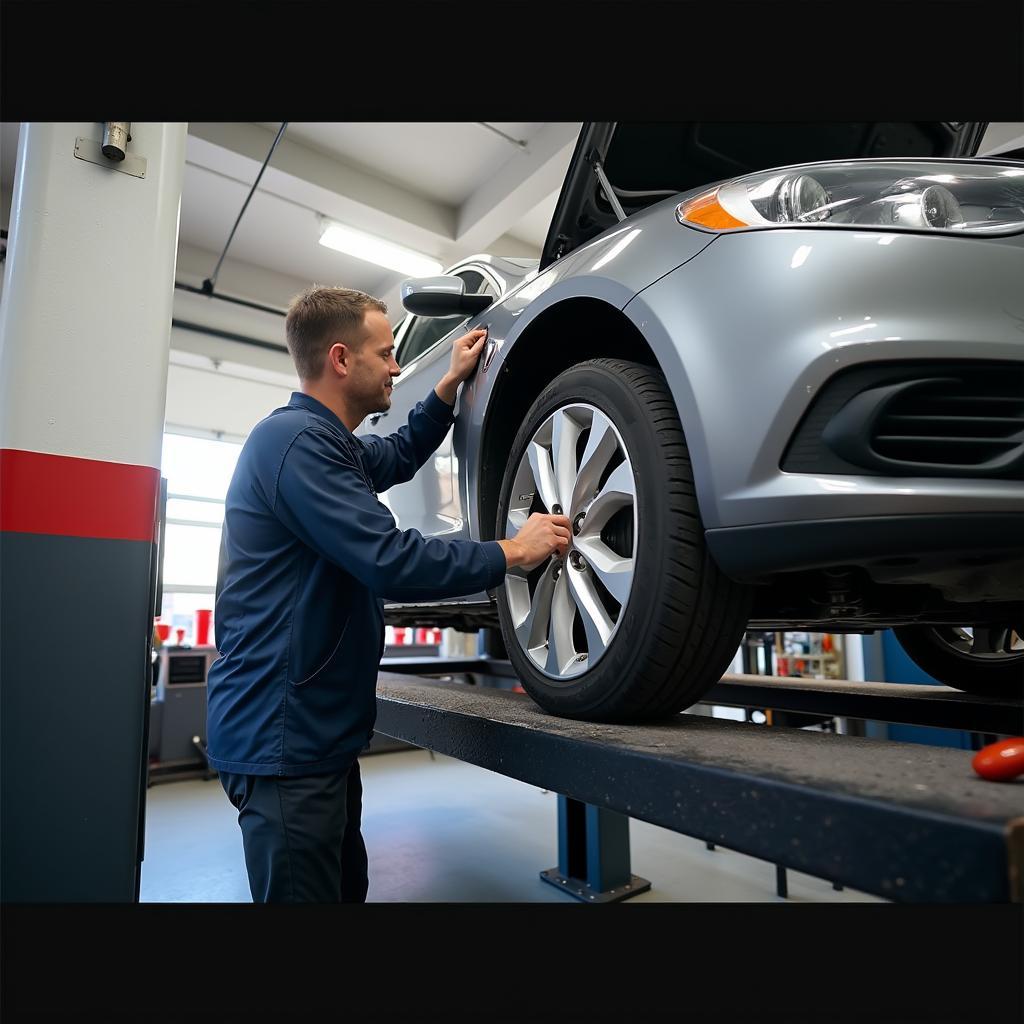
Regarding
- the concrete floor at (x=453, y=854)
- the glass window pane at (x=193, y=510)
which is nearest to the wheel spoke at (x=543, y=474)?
the concrete floor at (x=453, y=854)

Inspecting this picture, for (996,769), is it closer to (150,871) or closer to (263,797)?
(263,797)

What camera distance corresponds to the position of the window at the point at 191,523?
8070 millimetres

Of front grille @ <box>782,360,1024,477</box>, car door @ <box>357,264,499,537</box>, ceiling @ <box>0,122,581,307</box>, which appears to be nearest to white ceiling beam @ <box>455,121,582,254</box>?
ceiling @ <box>0,122,581,307</box>

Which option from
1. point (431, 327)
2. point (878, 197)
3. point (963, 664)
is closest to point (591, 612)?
point (878, 197)

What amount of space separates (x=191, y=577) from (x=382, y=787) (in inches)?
165

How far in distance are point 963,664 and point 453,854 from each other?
8.35 ft

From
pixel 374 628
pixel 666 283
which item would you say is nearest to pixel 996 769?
pixel 666 283

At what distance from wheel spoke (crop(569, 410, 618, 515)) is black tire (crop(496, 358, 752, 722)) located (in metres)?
0.02

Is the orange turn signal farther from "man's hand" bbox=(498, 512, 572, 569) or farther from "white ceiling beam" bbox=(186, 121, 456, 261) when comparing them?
"white ceiling beam" bbox=(186, 121, 456, 261)

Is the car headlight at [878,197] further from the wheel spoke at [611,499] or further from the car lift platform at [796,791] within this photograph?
the car lift platform at [796,791]

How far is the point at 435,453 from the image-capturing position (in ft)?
6.82

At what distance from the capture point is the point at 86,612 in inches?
57.3

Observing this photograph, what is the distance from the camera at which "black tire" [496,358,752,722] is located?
3.56 feet

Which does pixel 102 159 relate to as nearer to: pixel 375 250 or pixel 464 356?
pixel 464 356
